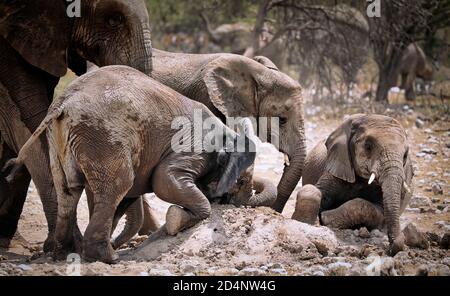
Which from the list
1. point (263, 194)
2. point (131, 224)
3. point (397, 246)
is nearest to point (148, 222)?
point (131, 224)

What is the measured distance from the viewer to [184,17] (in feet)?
65.2

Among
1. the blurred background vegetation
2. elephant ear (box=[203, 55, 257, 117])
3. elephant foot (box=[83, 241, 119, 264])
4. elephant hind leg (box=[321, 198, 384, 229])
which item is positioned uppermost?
elephant ear (box=[203, 55, 257, 117])

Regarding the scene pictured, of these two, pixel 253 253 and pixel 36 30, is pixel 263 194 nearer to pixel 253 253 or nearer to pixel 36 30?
pixel 253 253

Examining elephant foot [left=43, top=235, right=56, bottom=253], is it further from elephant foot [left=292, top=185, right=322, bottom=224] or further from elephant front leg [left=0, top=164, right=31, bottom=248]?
elephant foot [left=292, top=185, right=322, bottom=224]

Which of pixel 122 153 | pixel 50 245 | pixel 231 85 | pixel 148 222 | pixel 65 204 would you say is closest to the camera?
pixel 122 153

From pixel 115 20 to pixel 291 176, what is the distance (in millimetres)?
1862

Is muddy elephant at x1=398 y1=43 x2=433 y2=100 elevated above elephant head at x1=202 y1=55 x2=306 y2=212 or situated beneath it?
situated beneath

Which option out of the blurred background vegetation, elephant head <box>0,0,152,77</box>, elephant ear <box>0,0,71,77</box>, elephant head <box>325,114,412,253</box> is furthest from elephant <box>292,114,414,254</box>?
the blurred background vegetation

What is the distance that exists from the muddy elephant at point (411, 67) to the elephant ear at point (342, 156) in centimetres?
833

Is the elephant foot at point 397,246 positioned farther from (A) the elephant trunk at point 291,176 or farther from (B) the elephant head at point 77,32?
(B) the elephant head at point 77,32

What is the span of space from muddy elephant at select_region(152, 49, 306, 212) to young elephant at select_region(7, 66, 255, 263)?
1.01 metres

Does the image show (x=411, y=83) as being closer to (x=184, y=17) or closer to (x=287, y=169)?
(x=184, y=17)

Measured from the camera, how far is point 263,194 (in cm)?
655

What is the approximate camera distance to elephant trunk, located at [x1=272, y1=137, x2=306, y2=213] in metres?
7.08
